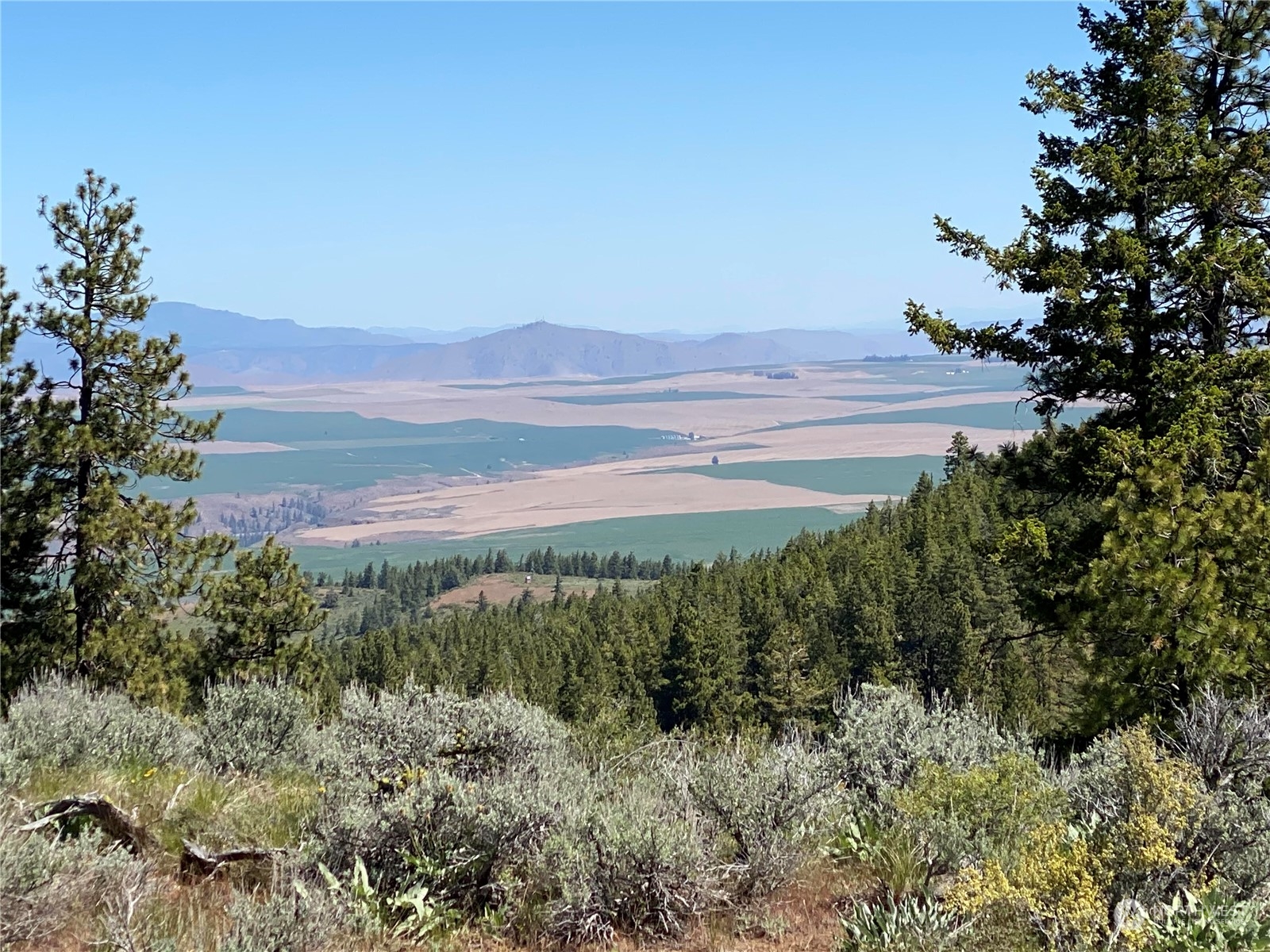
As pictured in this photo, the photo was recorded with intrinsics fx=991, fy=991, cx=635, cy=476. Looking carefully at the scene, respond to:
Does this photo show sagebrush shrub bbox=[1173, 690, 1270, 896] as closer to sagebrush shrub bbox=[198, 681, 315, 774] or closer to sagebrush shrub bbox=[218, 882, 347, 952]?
→ sagebrush shrub bbox=[218, 882, 347, 952]

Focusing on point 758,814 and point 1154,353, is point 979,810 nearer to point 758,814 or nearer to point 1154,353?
point 758,814

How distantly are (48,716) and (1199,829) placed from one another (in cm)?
756

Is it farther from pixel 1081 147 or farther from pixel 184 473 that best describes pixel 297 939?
pixel 184 473

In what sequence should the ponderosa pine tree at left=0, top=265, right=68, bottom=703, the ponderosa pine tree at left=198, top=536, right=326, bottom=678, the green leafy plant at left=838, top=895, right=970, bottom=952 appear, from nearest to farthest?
the green leafy plant at left=838, top=895, right=970, bottom=952
the ponderosa pine tree at left=0, top=265, right=68, bottom=703
the ponderosa pine tree at left=198, top=536, right=326, bottom=678

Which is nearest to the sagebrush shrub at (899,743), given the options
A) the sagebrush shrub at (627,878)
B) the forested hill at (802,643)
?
the sagebrush shrub at (627,878)

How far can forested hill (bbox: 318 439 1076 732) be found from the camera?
48594 mm

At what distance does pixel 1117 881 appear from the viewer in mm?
4094

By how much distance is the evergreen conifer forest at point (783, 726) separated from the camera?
4.32 meters

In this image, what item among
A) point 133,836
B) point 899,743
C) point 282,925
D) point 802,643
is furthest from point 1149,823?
point 802,643

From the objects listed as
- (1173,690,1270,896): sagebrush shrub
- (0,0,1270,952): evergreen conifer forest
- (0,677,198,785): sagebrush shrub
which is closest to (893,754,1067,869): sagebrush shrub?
(0,0,1270,952): evergreen conifer forest

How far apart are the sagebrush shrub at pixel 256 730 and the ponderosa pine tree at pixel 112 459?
30.2ft

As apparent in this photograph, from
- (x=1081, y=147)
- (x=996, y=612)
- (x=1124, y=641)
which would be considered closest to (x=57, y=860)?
(x=1124, y=641)

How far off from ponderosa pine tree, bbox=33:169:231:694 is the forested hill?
25.7 m

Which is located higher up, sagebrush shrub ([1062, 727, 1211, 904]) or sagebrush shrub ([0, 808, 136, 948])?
sagebrush shrub ([1062, 727, 1211, 904])
